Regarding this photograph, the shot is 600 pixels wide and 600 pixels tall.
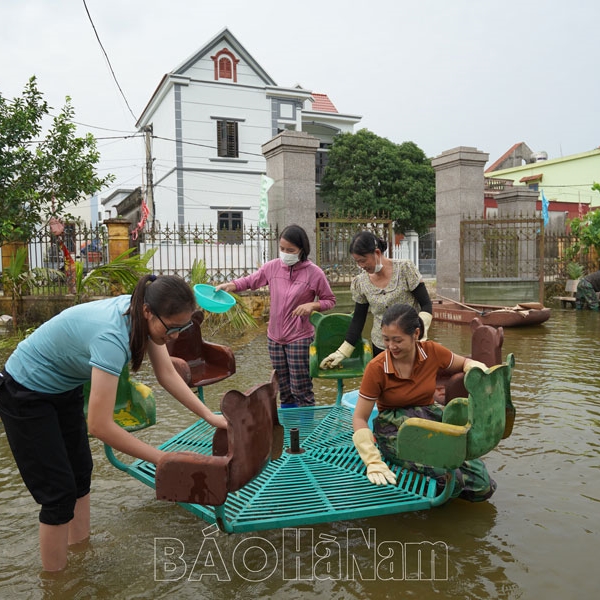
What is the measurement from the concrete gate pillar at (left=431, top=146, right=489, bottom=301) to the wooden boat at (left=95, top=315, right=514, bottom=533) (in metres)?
10.0

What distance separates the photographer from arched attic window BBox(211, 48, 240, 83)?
23688 mm

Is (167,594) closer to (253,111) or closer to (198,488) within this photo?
(198,488)

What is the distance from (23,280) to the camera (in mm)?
10703

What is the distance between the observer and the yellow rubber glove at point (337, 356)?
4.51m

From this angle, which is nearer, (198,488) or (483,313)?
→ (198,488)

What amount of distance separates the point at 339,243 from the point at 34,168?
Answer: 6.37 m

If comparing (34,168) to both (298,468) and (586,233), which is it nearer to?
(298,468)

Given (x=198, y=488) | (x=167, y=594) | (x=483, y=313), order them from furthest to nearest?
(x=483, y=313) < (x=167, y=594) < (x=198, y=488)

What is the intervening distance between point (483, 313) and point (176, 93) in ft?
55.4

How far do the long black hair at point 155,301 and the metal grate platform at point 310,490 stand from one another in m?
0.95

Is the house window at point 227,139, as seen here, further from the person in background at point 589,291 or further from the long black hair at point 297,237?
the long black hair at point 297,237

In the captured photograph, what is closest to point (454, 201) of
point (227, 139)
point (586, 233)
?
point (586, 233)

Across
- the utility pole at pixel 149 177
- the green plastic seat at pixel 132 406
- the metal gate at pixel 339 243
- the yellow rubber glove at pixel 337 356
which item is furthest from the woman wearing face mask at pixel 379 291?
the utility pole at pixel 149 177

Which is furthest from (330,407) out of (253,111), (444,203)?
(253,111)
